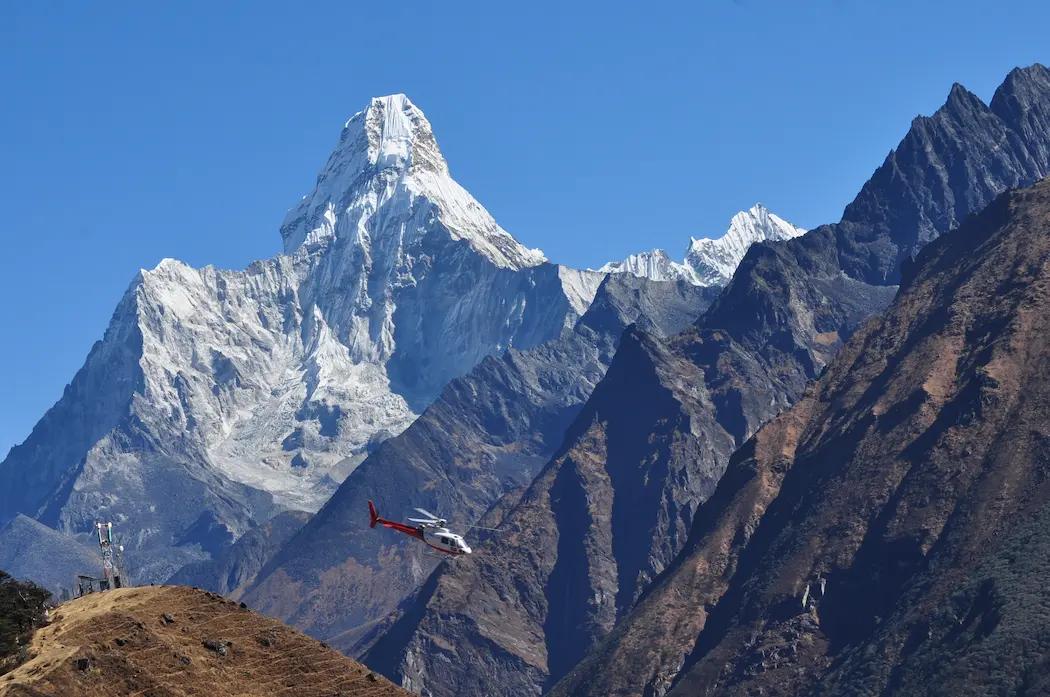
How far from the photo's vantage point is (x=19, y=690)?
186 metres

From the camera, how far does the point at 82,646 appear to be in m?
198

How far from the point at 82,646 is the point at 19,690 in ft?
41.7

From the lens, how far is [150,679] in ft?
645

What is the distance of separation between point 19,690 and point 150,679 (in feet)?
47.3

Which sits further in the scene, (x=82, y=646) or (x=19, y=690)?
(x=82, y=646)

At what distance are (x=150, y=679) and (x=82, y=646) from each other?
24.8 ft
